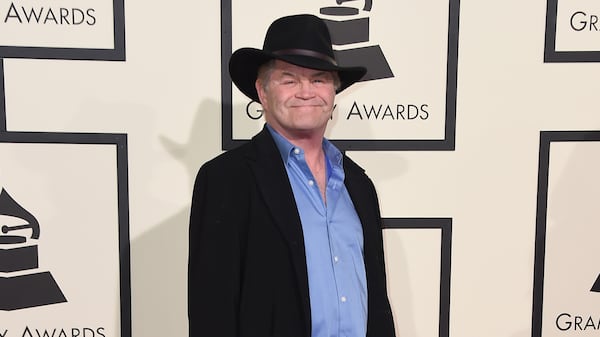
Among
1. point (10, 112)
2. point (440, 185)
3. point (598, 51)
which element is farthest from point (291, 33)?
point (598, 51)

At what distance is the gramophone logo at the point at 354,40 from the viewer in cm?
164

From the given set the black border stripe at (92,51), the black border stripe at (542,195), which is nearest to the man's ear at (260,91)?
the black border stripe at (92,51)

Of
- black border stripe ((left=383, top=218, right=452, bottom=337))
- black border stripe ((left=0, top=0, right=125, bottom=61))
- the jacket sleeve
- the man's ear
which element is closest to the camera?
the jacket sleeve

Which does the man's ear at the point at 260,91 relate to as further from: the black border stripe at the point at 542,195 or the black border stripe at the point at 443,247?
the black border stripe at the point at 542,195

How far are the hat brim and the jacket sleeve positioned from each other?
265 mm

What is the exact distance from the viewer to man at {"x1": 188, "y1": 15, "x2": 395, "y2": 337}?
108 cm

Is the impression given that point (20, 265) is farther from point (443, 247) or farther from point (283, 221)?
point (443, 247)

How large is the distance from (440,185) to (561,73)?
51cm

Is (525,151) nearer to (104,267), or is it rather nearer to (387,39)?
(387,39)

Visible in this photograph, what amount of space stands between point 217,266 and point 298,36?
50 centimetres

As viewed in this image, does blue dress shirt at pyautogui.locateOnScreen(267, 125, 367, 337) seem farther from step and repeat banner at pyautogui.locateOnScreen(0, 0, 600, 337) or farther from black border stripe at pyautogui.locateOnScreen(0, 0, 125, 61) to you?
black border stripe at pyautogui.locateOnScreen(0, 0, 125, 61)

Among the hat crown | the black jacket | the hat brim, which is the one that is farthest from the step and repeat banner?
the black jacket

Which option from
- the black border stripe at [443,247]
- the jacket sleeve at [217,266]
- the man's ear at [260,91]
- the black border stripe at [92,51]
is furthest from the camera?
the black border stripe at [443,247]

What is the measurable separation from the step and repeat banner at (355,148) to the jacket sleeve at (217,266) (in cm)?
57
